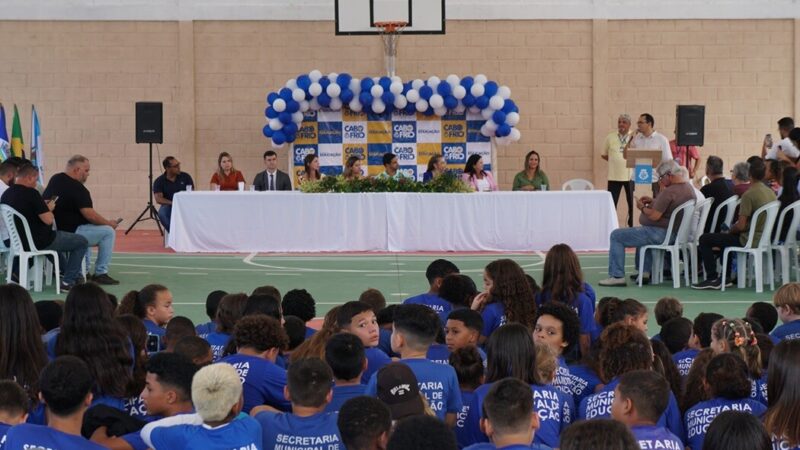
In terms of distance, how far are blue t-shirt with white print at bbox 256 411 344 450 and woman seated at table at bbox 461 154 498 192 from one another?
12.1 meters

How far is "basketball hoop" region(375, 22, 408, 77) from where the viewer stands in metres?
18.0

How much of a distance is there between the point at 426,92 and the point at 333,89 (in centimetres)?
138

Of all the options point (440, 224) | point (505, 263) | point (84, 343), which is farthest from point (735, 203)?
point (84, 343)

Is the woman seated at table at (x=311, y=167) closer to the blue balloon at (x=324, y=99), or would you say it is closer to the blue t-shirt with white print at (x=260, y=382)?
the blue balloon at (x=324, y=99)

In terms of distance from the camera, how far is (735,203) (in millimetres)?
12242

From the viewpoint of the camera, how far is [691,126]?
17781 millimetres

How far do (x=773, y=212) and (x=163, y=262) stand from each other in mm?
7008

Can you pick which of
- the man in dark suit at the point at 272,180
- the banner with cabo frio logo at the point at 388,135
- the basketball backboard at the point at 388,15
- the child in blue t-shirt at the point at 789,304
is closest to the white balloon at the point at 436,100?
the banner with cabo frio logo at the point at 388,135

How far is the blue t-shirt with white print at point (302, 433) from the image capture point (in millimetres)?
4066

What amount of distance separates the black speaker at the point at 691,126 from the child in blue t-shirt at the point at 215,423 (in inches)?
578

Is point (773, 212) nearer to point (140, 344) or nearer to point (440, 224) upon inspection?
point (440, 224)

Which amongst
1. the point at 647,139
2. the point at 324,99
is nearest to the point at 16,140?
the point at 324,99

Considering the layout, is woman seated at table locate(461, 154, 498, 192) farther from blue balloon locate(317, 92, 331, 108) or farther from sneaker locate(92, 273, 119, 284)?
sneaker locate(92, 273, 119, 284)

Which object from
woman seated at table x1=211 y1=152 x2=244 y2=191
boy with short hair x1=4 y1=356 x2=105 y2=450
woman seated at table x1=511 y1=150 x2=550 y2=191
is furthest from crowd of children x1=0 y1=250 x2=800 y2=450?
woman seated at table x1=211 y1=152 x2=244 y2=191
